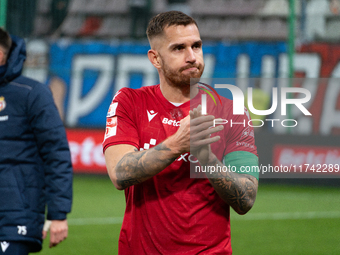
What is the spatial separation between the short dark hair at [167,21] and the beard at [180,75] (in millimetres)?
163

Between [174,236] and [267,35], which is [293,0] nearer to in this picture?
[267,35]

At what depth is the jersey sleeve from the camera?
231 centimetres

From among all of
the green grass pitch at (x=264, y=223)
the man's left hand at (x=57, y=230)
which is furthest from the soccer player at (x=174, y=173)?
the green grass pitch at (x=264, y=223)

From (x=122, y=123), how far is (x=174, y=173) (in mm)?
350

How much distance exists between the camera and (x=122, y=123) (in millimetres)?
2348

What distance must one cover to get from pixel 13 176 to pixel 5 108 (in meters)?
0.40

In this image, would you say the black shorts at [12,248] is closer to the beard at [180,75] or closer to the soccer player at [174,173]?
the soccer player at [174,173]

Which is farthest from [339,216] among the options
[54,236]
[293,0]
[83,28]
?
[83,28]

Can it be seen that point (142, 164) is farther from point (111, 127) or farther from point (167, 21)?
point (167, 21)

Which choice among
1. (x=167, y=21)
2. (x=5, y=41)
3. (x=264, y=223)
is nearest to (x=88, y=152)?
(x=264, y=223)

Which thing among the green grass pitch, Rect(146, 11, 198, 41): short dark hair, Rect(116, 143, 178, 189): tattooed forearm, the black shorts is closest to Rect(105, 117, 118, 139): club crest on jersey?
Rect(116, 143, 178, 189): tattooed forearm

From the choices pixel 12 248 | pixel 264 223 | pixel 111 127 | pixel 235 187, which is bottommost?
pixel 264 223

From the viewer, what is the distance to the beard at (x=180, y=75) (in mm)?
2283

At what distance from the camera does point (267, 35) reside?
14.7 meters
